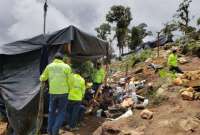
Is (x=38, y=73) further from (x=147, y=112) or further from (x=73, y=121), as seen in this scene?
(x=147, y=112)

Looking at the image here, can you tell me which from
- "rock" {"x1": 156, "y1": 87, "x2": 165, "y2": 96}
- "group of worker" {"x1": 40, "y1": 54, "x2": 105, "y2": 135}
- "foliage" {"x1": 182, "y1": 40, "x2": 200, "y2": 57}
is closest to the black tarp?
"group of worker" {"x1": 40, "y1": 54, "x2": 105, "y2": 135}

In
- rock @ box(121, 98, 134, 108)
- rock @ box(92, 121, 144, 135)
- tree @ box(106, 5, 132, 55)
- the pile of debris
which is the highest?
tree @ box(106, 5, 132, 55)

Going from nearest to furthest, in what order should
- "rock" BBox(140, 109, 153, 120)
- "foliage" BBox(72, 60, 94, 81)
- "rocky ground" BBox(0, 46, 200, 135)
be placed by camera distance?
1. "rocky ground" BBox(0, 46, 200, 135)
2. "rock" BBox(140, 109, 153, 120)
3. "foliage" BBox(72, 60, 94, 81)

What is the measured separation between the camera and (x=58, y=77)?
7.96 metres

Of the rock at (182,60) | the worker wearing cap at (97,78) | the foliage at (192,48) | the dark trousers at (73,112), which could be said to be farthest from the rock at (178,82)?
the foliage at (192,48)

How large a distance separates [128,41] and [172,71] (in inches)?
1090

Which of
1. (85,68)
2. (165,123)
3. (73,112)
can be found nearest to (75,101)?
(73,112)

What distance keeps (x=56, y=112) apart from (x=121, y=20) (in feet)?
109

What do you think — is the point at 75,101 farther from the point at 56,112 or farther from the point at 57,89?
the point at 57,89

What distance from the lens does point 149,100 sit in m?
10.4

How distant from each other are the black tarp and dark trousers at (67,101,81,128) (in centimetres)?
85

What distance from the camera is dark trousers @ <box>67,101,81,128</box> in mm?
9297

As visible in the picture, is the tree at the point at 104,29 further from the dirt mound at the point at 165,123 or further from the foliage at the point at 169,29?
the dirt mound at the point at 165,123

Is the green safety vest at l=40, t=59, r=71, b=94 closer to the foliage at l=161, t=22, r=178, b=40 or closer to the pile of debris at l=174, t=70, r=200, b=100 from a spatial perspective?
the pile of debris at l=174, t=70, r=200, b=100
